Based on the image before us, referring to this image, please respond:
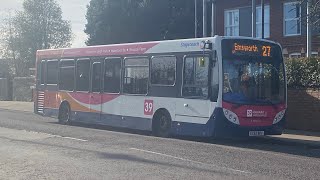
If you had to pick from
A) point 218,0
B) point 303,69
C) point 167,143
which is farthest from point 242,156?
point 218,0

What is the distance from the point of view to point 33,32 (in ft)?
190

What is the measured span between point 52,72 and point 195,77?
8679 millimetres

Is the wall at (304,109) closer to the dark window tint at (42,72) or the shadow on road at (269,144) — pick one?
the shadow on road at (269,144)

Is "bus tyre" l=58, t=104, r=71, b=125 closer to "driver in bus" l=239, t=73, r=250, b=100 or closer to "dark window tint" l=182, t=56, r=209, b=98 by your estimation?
"dark window tint" l=182, t=56, r=209, b=98

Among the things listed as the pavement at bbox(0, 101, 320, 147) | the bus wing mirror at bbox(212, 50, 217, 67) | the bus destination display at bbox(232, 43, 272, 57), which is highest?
the bus destination display at bbox(232, 43, 272, 57)

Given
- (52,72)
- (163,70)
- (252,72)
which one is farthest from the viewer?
(52,72)

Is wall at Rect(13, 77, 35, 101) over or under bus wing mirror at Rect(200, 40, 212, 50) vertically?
under

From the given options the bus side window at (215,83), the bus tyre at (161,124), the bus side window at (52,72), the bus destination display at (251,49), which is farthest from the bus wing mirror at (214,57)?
the bus side window at (52,72)

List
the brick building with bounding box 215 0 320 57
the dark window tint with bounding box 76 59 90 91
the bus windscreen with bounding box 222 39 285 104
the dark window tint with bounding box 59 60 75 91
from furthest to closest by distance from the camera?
1. the brick building with bounding box 215 0 320 57
2. the dark window tint with bounding box 59 60 75 91
3. the dark window tint with bounding box 76 59 90 91
4. the bus windscreen with bounding box 222 39 285 104

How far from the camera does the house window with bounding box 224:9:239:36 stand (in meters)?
34.8

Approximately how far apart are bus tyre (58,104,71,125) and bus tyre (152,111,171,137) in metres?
5.40

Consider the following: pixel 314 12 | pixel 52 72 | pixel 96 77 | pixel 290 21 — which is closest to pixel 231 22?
pixel 290 21

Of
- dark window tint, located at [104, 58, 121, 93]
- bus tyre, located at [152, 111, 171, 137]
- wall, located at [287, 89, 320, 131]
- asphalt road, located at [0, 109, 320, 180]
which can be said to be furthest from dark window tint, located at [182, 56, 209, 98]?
wall, located at [287, 89, 320, 131]

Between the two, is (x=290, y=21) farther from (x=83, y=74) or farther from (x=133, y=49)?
(x=133, y=49)
